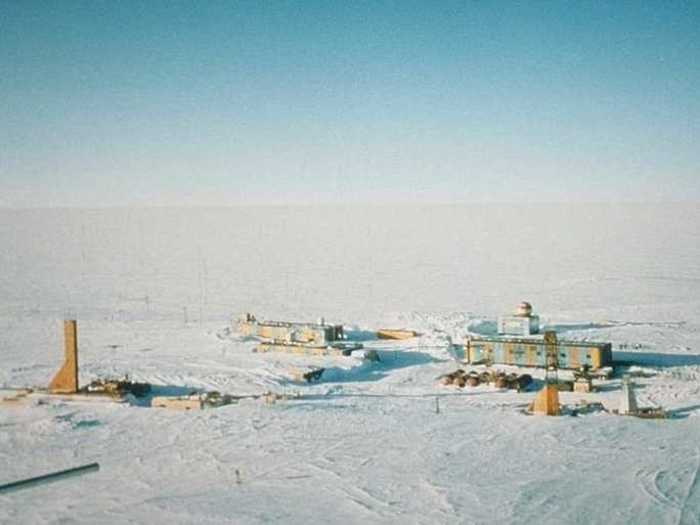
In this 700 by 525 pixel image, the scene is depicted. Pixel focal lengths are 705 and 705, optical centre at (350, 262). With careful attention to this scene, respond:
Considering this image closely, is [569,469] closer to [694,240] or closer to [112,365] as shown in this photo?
[112,365]

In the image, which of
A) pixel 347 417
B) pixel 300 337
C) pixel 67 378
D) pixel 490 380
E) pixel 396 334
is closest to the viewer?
pixel 347 417

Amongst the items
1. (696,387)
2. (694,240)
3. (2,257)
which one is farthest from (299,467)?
(694,240)

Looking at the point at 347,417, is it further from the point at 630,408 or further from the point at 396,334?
the point at 396,334

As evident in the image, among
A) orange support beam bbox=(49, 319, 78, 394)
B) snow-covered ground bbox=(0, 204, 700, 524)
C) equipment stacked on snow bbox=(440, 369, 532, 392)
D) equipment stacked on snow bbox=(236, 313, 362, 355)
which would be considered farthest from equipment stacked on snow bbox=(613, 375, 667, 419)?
orange support beam bbox=(49, 319, 78, 394)

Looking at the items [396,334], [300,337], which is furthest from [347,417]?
[396,334]

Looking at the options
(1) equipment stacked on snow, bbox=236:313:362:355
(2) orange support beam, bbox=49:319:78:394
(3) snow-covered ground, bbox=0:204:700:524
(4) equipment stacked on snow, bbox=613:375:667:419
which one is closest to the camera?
(3) snow-covered ground, bbox=0:204:700:524

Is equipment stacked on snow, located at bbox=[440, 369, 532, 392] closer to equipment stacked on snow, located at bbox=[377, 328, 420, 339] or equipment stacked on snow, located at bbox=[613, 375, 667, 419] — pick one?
equipment stacked on snow, located at bbox=[613, 375, 667, 419]

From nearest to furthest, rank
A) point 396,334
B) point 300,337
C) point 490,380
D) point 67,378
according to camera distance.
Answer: point 67,378
point 490,380
point 300,337
point 396,334
